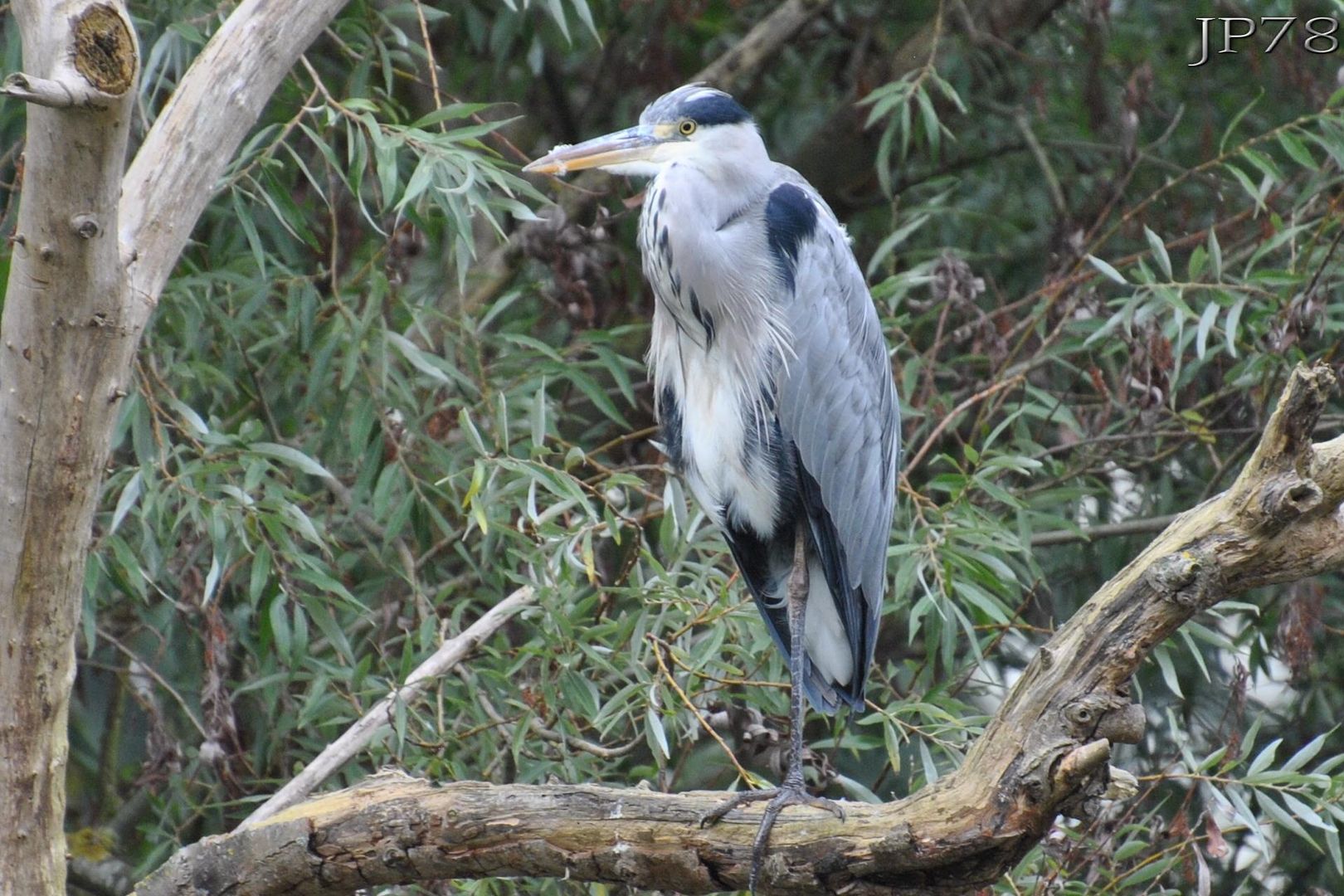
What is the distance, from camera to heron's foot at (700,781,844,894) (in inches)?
71.7

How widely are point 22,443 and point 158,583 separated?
3.27 ft

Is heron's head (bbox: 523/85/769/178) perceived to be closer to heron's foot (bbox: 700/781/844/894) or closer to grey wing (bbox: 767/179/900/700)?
grey wing (bbox: 767/179/900/700)

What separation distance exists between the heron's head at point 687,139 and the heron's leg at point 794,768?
62 cm

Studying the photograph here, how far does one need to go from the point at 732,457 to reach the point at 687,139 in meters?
0.53

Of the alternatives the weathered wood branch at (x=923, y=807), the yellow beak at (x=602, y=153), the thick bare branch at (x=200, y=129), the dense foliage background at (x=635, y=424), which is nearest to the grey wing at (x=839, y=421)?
the dense foliage background at (x=635, y=424)

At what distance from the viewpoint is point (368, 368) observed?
9.08ft

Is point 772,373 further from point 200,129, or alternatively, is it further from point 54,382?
point 54,382

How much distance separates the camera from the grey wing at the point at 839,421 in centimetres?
243

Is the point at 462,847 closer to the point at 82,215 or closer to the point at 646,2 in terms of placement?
the point at 82,215

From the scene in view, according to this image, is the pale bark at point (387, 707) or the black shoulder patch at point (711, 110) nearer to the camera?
the pale bark at point (387, 707)

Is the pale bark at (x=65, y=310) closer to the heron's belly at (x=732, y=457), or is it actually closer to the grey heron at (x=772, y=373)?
the grey heron at (x=772, y=373)

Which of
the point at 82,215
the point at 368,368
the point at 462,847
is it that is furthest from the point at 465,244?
the point at 462,847

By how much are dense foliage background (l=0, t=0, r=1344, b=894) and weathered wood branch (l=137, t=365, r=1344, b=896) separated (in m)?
0.40

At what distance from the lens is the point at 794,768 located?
2.15m
